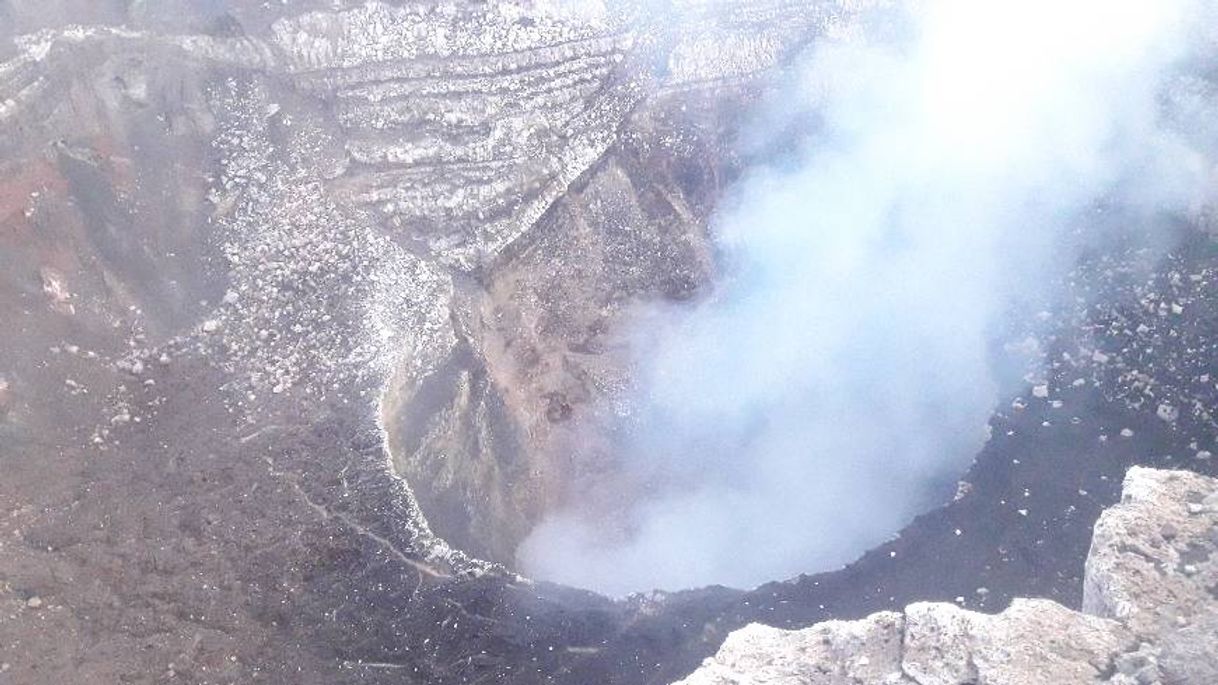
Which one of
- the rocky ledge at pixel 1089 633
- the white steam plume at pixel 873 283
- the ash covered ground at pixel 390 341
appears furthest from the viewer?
the white steam plume at pixel 873 283

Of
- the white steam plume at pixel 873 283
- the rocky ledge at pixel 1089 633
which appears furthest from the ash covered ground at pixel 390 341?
the rocky ledge at pixel 1089 633

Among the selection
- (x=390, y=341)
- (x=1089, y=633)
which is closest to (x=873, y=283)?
(x=390, y=341)

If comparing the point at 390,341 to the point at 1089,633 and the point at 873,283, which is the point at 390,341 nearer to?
the point at 873,283

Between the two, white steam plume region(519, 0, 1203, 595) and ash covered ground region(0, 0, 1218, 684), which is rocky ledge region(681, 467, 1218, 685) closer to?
ash covered ground region(0, 0, 1218, 684)

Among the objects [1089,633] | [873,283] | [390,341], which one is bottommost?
[1089,633]

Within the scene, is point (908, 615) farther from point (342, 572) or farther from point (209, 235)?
point (209, 235)

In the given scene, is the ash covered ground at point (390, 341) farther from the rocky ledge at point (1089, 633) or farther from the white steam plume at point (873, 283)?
the rocky ledge at point (1089, 633)
